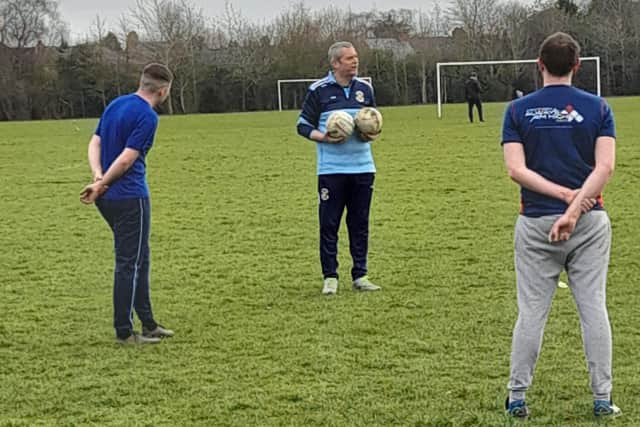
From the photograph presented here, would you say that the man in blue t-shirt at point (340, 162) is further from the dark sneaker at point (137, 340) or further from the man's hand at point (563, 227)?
the man's hand at point (563, 227)

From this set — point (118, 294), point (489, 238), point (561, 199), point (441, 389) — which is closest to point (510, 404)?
point (441, 389)

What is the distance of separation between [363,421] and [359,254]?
11.6ft

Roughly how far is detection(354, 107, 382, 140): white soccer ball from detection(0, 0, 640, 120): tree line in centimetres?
5753

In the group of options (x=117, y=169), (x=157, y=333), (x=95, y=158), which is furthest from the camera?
(x=157, y=333)

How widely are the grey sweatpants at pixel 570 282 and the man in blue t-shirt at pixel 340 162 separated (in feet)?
11.2

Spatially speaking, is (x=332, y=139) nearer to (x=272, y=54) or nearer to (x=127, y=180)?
(x=127, y=180)

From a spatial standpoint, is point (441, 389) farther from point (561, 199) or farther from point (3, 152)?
point (3, 152)

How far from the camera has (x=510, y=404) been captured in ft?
16.4

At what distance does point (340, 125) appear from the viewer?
797 cm

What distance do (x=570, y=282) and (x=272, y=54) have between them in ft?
228

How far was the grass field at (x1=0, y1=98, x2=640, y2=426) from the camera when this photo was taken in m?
5.36

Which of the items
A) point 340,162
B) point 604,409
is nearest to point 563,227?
point 604,409

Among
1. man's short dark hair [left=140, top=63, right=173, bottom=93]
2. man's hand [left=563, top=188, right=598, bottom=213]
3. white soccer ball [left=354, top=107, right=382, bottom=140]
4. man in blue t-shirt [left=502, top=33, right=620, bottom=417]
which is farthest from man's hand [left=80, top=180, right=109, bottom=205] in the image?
man's hand [left=563, top=188, right=598, bottom=213]

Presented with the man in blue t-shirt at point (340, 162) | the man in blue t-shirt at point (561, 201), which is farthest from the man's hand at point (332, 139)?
the man in blue t-shirt at point (561, 201)
